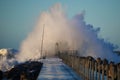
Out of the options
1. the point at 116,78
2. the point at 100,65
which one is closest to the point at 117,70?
the point at 116,78

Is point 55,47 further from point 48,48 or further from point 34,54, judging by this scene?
point 34,54

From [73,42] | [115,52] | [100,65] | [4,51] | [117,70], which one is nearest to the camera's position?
[117,70]

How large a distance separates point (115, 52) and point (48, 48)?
3508 centimetres

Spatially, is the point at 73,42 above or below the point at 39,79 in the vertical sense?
above

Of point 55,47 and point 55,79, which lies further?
point 55,47

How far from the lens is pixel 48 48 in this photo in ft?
364

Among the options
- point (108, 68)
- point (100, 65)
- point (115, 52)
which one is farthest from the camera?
point (115, 52)

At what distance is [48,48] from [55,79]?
88.6 metres

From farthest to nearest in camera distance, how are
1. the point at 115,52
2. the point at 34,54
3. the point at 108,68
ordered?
the point at 115,52 < the point at 34,54 < the point at 108,68

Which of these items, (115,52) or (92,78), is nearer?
(92,78)

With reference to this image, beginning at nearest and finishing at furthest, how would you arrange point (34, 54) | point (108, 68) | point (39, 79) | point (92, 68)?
point (108, 68), point (92, 68), point (39, 79), point (34, 54)

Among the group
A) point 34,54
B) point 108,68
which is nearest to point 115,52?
point 34,54

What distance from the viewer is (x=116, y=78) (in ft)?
40.8

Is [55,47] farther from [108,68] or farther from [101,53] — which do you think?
[108,68]
